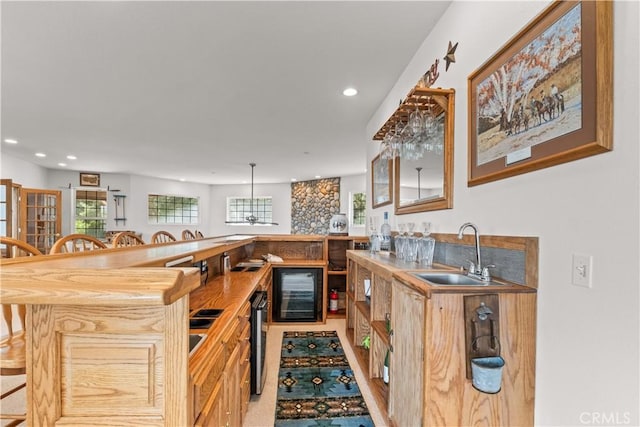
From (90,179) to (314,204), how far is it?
19.7 feet

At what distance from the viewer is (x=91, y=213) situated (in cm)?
805

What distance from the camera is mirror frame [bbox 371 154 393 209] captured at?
312 cm

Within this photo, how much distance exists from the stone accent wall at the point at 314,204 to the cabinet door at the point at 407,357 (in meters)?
6.88

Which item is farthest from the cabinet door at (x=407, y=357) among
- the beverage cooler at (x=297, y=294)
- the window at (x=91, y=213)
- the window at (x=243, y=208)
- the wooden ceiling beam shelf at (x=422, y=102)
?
the window at (x=91, y=213)

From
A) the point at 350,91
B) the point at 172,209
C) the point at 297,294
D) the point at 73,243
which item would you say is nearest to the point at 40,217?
the point at 172,209

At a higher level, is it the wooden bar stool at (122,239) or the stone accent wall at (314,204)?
the stone accent wall at (314,204)

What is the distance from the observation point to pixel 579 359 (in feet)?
3.44

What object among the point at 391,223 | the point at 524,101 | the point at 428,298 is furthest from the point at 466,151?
the point at 391,223

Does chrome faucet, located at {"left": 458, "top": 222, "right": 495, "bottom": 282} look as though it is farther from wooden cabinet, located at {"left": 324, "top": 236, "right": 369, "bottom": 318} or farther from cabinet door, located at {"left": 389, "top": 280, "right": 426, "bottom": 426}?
wooden cabinet, located at {"left": 324, "top": 236, "right": 369, "bottom": 318}

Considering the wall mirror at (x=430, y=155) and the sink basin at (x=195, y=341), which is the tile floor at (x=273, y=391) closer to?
the sink basin at (x=195, y=341)

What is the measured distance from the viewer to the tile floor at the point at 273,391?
2.02 meters

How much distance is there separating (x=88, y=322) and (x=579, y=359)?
1567 mm

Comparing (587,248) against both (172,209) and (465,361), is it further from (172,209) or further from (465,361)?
(172,209)

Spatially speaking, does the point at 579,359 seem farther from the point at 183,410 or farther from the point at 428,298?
the point at 183,410
